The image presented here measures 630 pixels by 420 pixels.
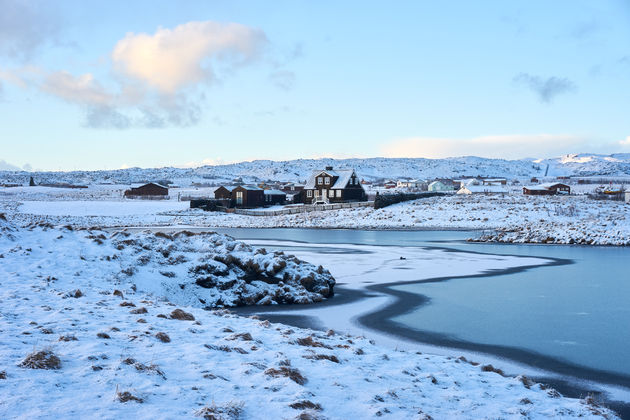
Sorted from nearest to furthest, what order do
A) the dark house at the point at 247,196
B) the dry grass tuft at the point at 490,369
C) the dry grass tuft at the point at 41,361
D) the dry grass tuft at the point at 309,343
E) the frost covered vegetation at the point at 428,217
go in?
the dry grass tuft at the point at 41,361 → the dry grass tuft at the point at 490,369 → the dry grass tuft at the point at 309,343 → the frost covered vegetation at the point at 428,217 → the dark house at the point at 247,196

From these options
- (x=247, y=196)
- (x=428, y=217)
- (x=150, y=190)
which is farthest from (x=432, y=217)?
(x=150, y=190)

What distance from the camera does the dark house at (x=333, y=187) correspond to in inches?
3113

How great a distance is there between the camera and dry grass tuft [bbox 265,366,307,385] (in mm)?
6898

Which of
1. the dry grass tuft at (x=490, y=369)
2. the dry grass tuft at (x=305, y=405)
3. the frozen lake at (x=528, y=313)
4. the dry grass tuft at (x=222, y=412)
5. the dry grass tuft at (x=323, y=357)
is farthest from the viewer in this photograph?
the frozen lake at (x=528, y=313)

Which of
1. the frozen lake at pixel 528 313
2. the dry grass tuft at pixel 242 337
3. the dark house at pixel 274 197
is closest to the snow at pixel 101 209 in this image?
→ the dark house at pixel 274 197

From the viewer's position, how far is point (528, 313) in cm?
1418

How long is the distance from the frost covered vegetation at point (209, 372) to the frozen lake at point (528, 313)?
90.4 inches

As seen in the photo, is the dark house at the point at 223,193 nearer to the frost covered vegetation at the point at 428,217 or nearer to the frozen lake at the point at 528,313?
the frost covered vegetation at the point at 428,217

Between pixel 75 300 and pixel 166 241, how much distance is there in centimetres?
721

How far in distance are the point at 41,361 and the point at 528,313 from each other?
12.1 metres

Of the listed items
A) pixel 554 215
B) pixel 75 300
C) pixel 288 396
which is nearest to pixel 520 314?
pixel 288 396

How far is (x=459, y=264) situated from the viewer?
24.3 metres

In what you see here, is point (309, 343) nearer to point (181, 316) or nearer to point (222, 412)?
point (181, 316)

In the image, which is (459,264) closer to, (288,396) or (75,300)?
(75,300)
